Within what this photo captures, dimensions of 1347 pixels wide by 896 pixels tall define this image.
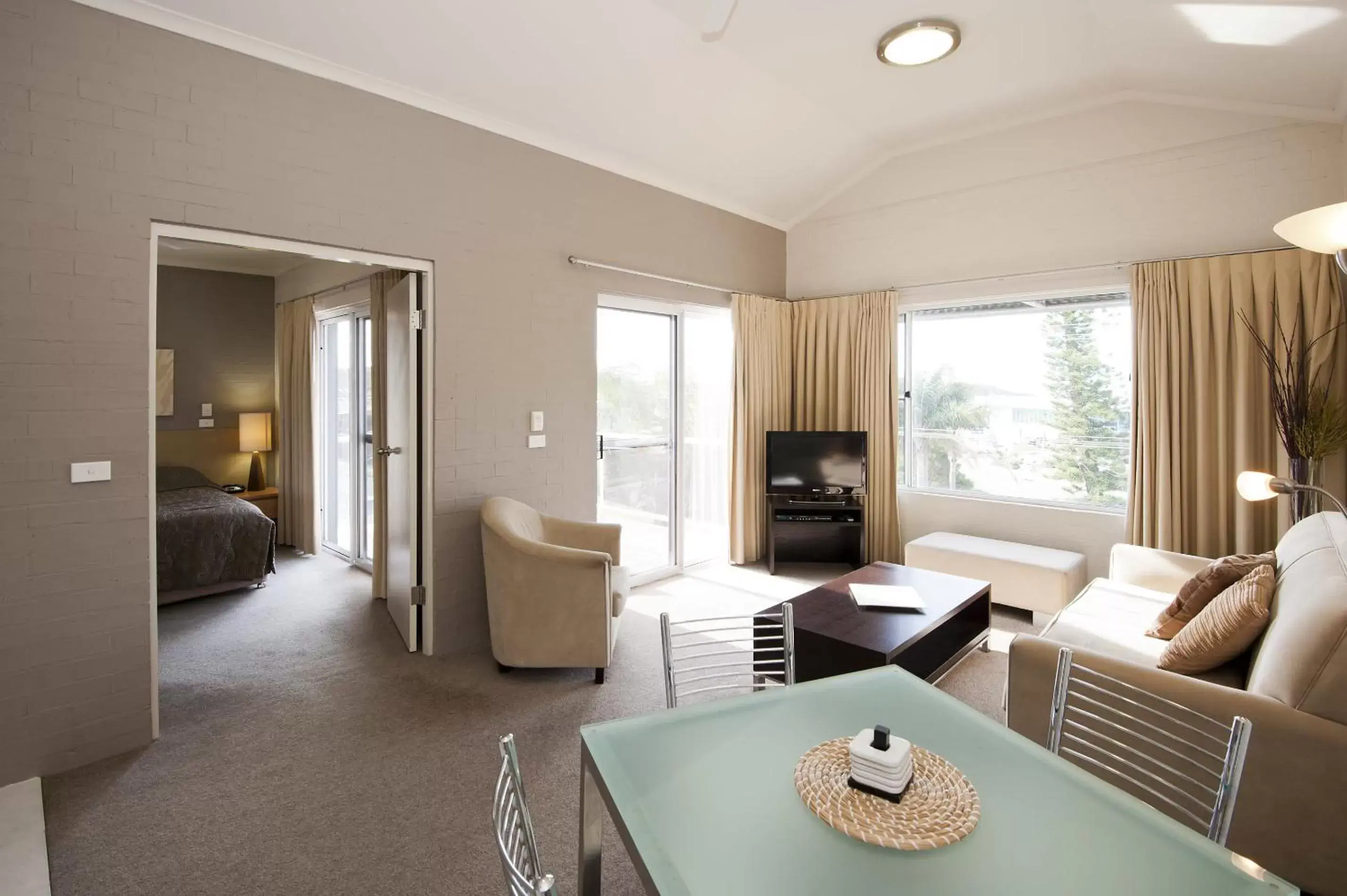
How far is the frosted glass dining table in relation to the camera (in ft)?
3.49

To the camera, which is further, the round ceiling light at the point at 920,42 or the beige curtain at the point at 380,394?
the beige curtain at the point at 380,394

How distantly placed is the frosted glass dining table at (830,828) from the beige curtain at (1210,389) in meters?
3.35

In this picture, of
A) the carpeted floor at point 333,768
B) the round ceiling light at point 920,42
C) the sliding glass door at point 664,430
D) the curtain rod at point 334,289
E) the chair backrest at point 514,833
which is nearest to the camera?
the chair backrest at point 514,833

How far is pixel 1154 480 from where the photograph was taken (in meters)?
4.09

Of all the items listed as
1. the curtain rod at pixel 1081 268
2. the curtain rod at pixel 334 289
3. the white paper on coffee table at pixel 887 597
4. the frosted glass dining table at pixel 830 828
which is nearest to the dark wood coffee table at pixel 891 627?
the white paper on coffee table at pixel 887 597

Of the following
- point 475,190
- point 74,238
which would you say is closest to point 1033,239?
point 475,190

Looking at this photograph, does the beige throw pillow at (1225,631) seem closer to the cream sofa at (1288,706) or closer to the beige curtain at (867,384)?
the cream sofa at (1288,706)

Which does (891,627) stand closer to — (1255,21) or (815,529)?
(815,529)

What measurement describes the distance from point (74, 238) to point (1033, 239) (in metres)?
5.17

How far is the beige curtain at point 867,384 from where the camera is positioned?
17.2 ft

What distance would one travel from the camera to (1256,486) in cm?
258

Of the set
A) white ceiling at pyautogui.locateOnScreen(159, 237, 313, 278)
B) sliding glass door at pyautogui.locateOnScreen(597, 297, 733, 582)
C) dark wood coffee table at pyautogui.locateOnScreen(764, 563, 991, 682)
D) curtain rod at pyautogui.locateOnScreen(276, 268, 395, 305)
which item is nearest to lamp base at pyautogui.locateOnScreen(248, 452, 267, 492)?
curtain rod at pyautogui.locateOnScreen(276, 268, 395, 305)

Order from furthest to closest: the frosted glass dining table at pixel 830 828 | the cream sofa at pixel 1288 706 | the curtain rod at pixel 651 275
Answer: the curtain rod at pixel 651 275 → the cream sofa at pixel 1288 706 → the frosted glass dining table at pixel 830 828

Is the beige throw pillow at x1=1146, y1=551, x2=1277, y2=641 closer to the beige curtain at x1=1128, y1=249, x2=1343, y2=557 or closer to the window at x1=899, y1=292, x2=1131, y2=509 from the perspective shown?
the beige curtain at x1=1128, y1=249, x2=1343, y2=557
